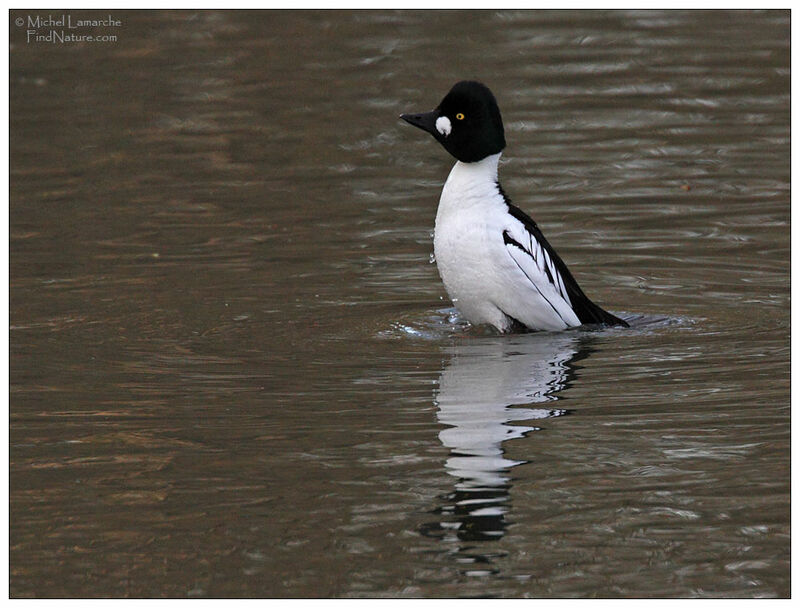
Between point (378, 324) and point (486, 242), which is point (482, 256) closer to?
point (486, 242)

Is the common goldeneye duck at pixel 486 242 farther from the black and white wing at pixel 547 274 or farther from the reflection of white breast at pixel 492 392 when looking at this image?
the reflection of white breast at pixel 492 392

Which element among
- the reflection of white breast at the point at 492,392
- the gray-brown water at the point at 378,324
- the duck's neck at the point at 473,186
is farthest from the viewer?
the duck's neck at the point at 473,186

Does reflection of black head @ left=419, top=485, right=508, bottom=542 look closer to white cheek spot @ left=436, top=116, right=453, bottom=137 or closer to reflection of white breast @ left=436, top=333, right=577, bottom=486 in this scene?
reflection of white breast @ left=436, top=333, right=577, bottom=486

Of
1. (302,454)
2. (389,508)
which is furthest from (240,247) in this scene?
(389,508)

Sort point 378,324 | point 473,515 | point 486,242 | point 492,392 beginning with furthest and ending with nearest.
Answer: point 378,324, point 486,242, point 492,392, point 473,515

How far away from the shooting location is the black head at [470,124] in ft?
28.7

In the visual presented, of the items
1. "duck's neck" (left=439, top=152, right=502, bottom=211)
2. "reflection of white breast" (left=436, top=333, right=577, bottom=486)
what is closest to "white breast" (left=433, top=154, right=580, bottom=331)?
"duck's neck" (left=439, top=152, right=502, bottom=211)

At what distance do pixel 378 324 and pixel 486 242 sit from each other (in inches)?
38.6

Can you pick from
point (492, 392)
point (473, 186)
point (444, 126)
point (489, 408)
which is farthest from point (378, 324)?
point (489, 408)

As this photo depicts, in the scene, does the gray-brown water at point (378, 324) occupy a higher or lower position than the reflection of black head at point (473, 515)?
higher

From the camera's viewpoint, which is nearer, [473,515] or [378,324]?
[473,515]

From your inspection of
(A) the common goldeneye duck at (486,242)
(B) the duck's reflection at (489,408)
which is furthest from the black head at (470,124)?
(B) the duck's reflection at (489,408)

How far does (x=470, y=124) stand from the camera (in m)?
8.76

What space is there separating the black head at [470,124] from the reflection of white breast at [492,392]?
3.75ft
